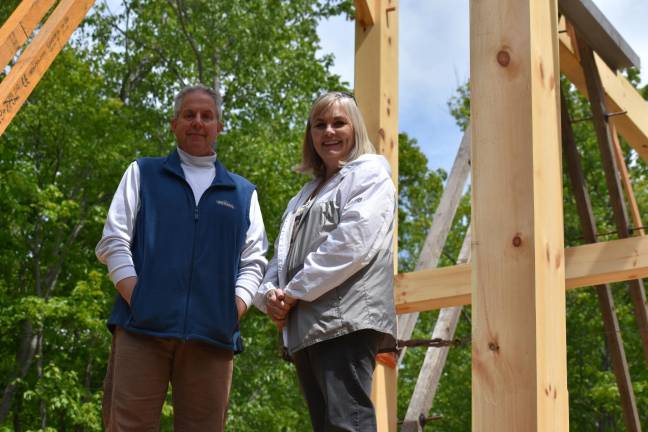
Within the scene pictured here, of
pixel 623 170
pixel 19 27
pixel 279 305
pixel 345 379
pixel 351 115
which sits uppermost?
pixel 623 170

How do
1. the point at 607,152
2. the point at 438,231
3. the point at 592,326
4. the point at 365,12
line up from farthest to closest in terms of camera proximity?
the point at 592,326, the point at 438,231, the point at 607,152, the point at 365,12

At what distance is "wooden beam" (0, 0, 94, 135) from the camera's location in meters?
2.81

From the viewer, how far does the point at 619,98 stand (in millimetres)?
5000

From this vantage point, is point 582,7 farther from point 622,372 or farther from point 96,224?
point 96,224

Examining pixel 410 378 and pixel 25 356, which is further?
pixel 410 378

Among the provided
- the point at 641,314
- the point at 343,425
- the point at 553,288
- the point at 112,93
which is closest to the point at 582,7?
the point at 641,314

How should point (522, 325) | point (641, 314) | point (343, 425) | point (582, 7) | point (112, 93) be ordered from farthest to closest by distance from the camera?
point (112, 93)
point (641, 314)
point (582, 7)
point (343, 425)
point (522, 325)

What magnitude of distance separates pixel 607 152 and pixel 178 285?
2973mm

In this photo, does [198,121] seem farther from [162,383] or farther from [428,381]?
[428,381]

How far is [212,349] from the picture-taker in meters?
2.73

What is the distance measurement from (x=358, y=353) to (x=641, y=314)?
124 inches

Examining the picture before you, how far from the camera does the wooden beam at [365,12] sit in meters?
3.71

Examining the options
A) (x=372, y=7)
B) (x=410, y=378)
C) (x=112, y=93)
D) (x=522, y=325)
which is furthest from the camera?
(x=410, y=378)

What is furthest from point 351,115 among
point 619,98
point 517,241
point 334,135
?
point 619,98
